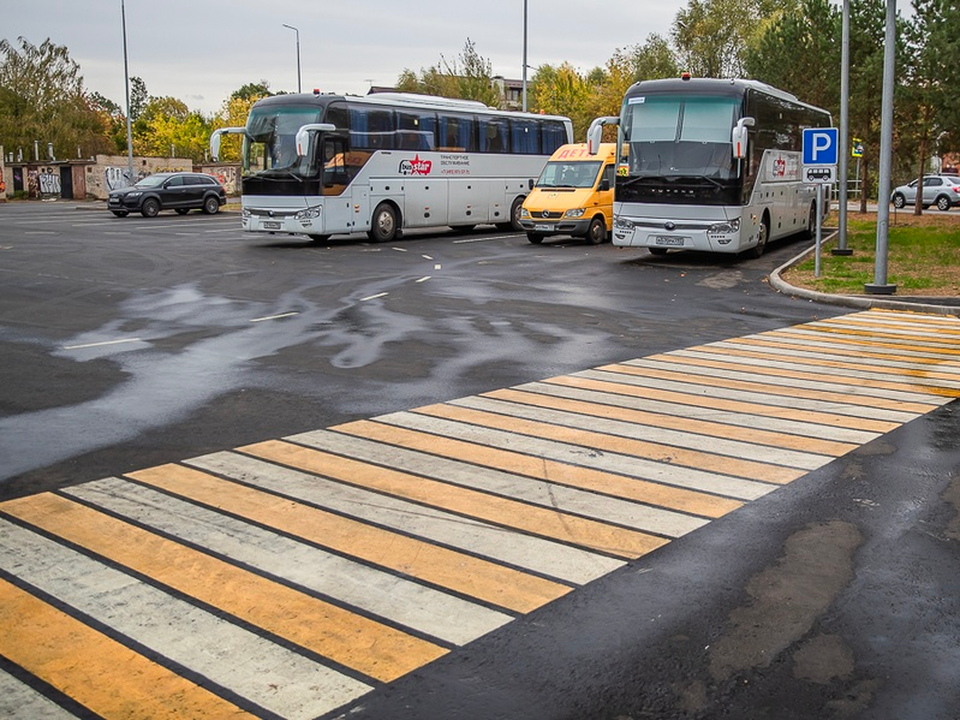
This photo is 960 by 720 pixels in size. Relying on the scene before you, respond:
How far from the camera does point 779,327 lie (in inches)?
555

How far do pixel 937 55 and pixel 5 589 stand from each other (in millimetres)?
33058

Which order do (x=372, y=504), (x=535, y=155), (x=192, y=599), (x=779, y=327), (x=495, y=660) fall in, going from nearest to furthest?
(x=495, y=660)
(x=192, y=599)
(x=372, y=504)
(x=779, y=327)
(x=535, y=155)

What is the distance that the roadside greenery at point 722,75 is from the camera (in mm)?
37062

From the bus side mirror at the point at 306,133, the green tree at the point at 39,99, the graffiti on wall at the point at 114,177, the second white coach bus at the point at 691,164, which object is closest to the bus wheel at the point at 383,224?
the bus side mirror at the point at 306,133

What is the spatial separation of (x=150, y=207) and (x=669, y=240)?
94.3 ft

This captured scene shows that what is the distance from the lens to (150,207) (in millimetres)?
44625

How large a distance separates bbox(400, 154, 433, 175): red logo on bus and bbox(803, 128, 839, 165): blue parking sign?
1365 centimetres

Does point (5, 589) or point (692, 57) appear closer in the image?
point (5, 589)

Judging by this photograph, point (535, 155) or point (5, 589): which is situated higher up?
point (535, 155)

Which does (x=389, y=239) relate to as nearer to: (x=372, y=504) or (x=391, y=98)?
(x=391, y=98)

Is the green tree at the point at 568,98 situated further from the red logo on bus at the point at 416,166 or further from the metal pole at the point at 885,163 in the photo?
the metal pole at the point at 885,163

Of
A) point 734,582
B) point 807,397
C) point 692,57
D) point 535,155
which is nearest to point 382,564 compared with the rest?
point 734,582

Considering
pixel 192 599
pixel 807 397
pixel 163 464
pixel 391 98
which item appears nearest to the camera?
pixel 192 599

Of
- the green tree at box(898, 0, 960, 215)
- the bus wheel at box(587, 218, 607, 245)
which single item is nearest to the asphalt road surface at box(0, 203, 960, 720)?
the bus wheel at box(587, 218, 607, 245)
